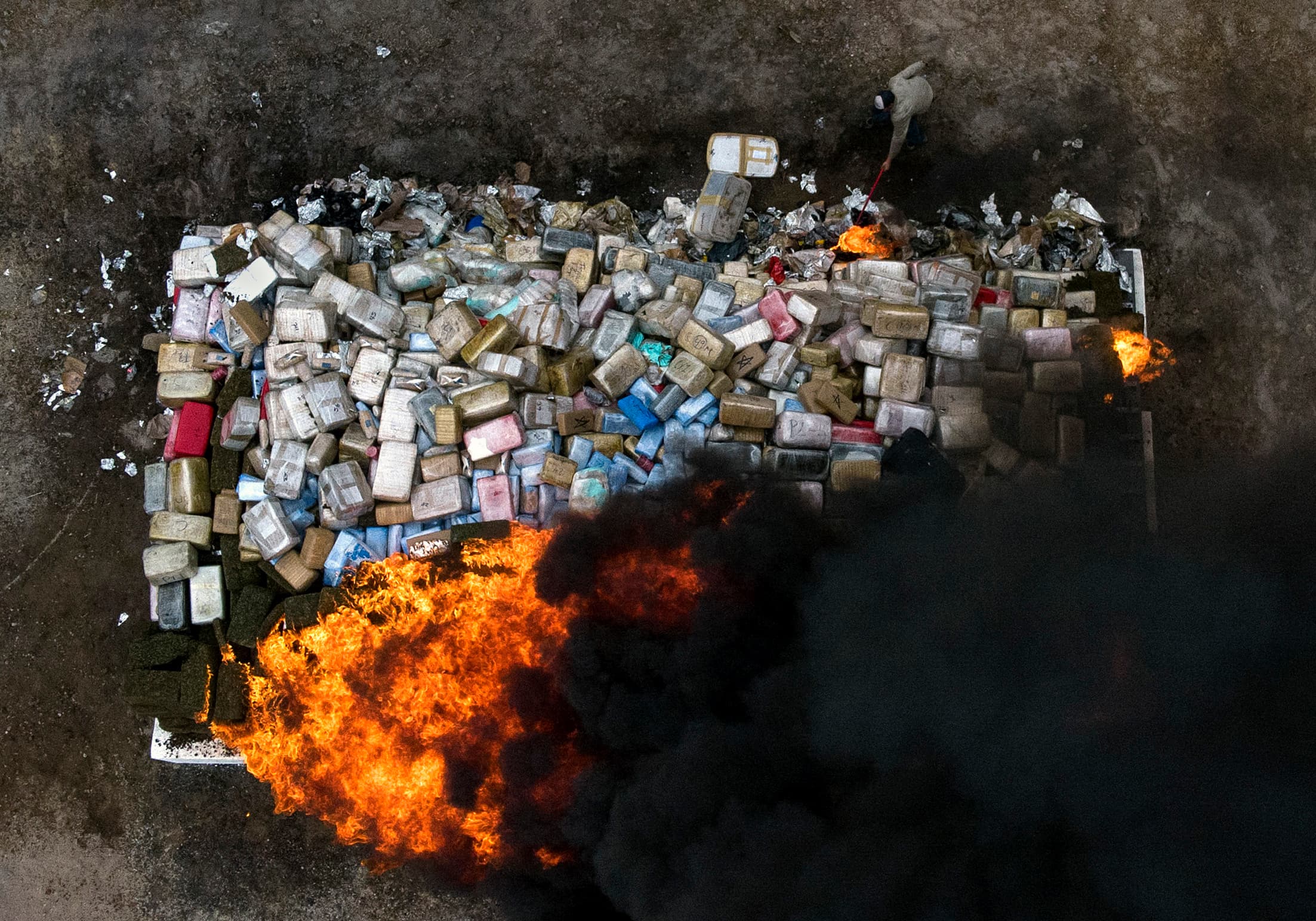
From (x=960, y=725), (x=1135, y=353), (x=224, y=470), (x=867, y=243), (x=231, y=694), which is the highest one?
(x=867, y=243)

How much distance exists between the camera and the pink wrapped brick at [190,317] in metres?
9.30

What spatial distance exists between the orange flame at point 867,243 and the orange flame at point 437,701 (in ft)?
13.7

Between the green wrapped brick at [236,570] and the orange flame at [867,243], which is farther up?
the orange flame at [867,243]

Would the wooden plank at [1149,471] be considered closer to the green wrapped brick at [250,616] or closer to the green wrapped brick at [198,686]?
the green wrapped brick at [250,616]

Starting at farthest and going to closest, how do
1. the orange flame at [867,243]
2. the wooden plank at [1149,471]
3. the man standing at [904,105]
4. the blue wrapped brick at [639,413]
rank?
the orange flame at [867,243], the man standing at [904,105], the blue wrapped brick at [639,413], the wooden plank at [1149,471]

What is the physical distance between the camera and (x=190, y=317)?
30.6 ft

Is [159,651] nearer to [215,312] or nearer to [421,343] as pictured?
[215,312]

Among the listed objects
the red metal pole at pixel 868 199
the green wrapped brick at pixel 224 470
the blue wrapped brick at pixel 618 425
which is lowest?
the green wrapped brick at pixel 224 470

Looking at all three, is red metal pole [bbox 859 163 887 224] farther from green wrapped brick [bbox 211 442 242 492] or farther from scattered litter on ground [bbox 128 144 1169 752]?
green wrapped brick [bbox 211 442 242 492]

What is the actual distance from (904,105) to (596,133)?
11.3 feet

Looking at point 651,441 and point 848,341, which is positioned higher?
point 848,341

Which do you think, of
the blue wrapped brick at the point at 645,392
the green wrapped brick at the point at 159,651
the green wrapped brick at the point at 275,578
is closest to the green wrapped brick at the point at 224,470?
the green wrapped brick at the point at 275,578

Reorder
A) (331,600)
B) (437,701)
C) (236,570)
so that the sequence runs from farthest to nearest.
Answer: (236,570) < (331,600) < (437,701)

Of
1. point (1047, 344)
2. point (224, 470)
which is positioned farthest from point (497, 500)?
point (1047, 344)
